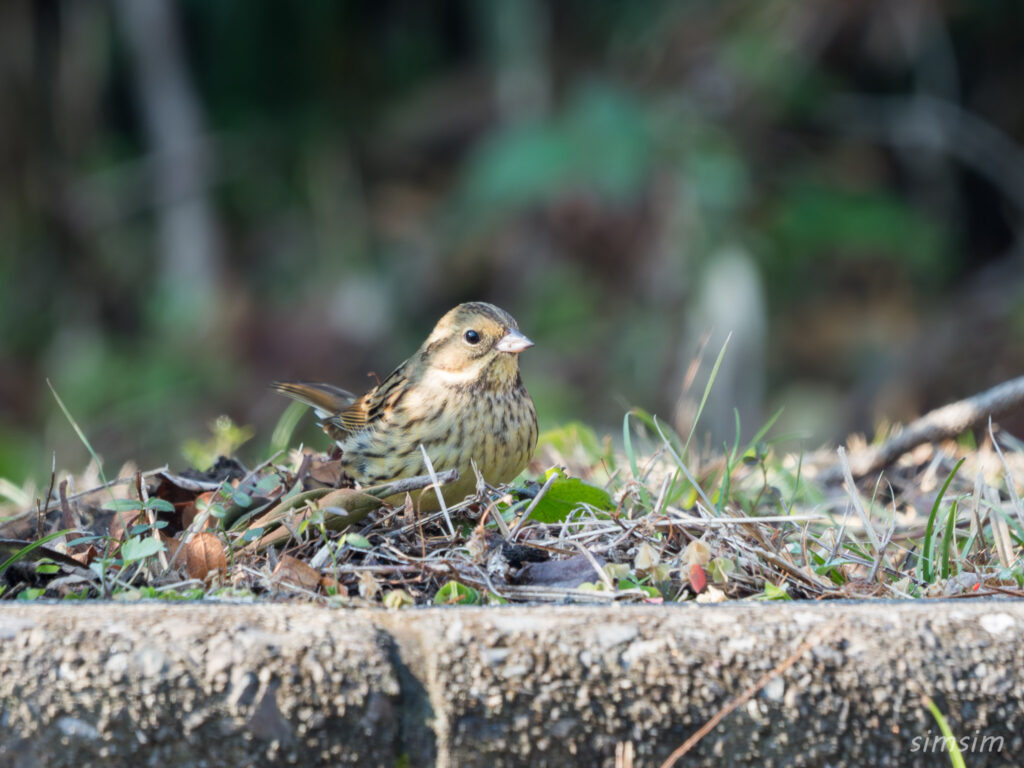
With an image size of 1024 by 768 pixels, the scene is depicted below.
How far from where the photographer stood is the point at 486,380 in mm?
3316

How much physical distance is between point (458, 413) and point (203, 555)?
972 millimetres

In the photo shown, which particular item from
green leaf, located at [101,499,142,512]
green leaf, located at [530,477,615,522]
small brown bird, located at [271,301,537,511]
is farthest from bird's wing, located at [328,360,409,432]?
green leaf, located at [101,499,142,512]

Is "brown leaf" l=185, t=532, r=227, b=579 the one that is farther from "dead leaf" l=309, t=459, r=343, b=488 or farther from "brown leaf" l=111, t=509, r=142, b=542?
"dead leaf" l=309, t=459, r=343, b=488

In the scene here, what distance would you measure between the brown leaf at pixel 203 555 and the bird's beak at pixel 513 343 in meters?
1.14

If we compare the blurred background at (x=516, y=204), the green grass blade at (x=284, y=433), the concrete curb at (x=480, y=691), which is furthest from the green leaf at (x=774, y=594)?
the blurred background at (x=516, y=204)

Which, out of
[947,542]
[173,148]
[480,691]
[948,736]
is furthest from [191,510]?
[173,148]

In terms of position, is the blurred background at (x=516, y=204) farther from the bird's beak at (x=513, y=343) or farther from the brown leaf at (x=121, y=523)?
the brown leaf at (x=121, y=523)

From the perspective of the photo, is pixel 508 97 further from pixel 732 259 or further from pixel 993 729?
pixel 993 729

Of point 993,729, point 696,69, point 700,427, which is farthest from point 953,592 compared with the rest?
point 696,69

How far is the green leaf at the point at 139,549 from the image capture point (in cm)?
223

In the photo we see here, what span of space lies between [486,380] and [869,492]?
121 cm

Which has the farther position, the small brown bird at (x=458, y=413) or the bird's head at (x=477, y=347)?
the bird's head at (x=477, y=347)

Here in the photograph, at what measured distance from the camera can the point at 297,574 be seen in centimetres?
227

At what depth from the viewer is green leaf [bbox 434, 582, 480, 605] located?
2.15 meters
